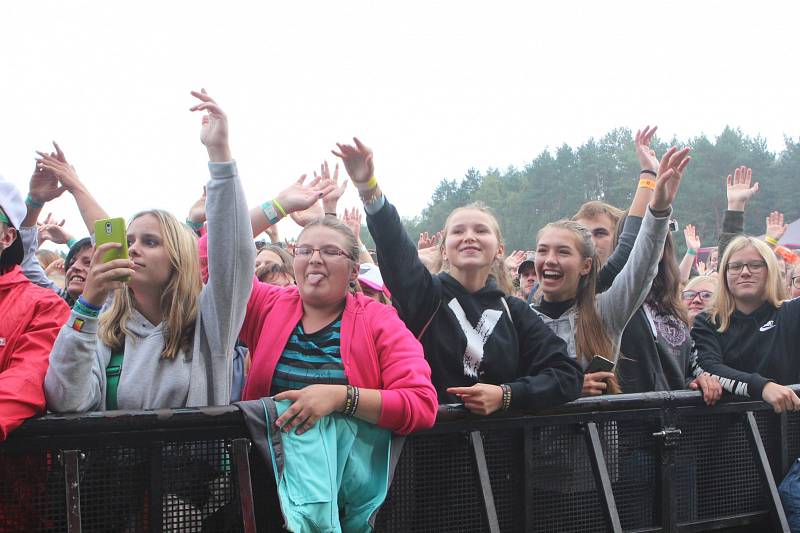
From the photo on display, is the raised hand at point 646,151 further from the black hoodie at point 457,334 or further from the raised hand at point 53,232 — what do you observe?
the raised hand at point 53,232

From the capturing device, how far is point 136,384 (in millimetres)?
2670

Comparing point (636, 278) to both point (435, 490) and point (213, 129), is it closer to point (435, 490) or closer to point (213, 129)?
point (435, 490)

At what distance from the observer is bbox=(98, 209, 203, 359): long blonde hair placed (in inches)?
110

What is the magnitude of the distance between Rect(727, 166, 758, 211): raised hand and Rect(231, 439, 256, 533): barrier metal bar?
4.63 metres

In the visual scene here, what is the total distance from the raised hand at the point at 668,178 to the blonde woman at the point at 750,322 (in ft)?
2.95

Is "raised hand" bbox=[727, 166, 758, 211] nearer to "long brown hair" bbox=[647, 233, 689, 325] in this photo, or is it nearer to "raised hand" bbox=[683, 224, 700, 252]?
"long brown hair" bbox=[647, 233, 689, 325]

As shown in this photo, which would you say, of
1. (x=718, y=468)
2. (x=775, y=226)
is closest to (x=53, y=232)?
(x=718, y=468)

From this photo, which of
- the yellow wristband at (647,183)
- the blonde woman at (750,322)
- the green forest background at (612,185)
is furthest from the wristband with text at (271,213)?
the green forest background at (612,185)

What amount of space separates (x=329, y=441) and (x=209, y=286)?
0.76 meters

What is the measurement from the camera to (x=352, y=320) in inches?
112

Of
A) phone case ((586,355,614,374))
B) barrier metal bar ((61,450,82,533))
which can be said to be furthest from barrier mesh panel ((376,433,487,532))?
barrier metal bar ((61,450,82,533))

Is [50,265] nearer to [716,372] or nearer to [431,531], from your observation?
[431,531]

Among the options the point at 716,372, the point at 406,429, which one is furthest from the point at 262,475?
the point at 716,372

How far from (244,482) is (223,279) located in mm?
758
